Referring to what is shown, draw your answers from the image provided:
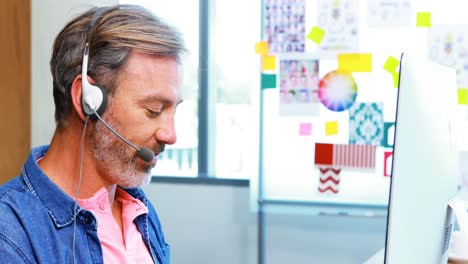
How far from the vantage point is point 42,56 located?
326 centimetres

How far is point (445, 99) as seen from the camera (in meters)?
1.08

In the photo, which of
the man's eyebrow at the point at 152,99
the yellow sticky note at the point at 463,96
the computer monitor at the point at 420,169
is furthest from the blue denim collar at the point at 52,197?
the yellow sticky note at the point at 463,96

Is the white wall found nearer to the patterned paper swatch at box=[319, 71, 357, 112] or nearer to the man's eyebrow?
the patterned paper swatch at box=[319, 71, 357, 112]

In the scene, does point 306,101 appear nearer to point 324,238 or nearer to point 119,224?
point 324,238

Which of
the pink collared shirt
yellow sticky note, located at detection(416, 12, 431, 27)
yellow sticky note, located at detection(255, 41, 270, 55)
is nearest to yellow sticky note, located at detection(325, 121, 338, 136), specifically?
yellow sticky note, located at detection(255, 41, 270, 55)

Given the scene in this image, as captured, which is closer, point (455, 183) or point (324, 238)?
point (455, 183)

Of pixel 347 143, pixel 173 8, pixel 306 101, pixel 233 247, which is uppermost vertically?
pixel 173 8

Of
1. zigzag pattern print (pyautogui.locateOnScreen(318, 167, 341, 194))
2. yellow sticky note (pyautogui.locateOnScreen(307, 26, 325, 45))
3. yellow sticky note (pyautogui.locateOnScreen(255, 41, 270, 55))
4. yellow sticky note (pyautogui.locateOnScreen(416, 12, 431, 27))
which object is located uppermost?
yellow sticky note (pyautogui.locateOnScreen(416, 12, 431, 27))

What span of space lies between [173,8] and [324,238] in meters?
1.26

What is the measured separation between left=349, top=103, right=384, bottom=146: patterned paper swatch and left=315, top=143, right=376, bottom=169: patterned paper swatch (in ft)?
0.10

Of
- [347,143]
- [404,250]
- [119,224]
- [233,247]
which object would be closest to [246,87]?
[347,143]

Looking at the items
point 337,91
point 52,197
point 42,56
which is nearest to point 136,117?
point 52,197

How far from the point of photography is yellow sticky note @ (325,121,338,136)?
2756mm

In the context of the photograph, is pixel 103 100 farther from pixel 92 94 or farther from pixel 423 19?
pixel 423 19
